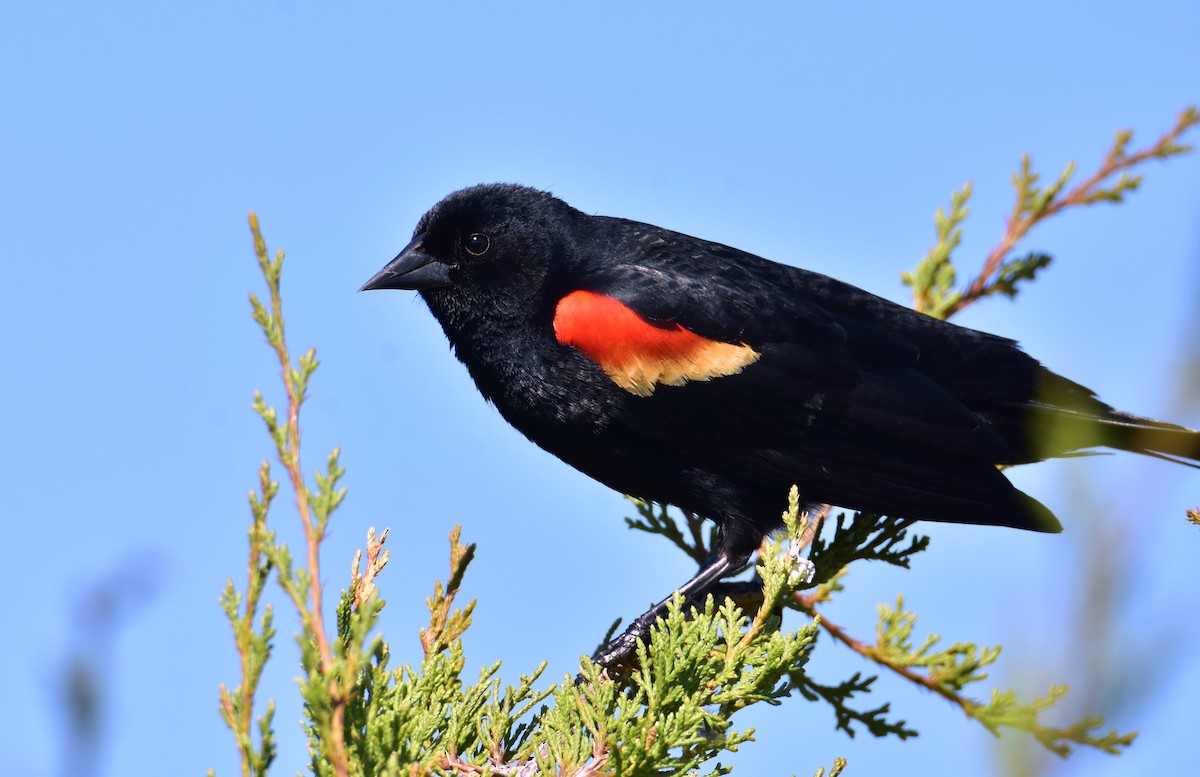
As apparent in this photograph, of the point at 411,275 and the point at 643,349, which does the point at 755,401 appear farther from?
the point at 411,275

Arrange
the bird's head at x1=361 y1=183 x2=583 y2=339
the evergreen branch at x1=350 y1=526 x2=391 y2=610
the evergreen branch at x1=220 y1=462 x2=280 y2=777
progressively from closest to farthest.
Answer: the evergreen branch at x1=220 y1=462 x2=280 y2=777 → the evergreen branch at x1=350 y1=526 x2=391 y2=610 → the bird's head at x1=361 y1=183 x2=583 y2=339

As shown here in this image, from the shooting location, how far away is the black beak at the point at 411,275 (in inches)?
149

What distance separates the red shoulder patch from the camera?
133 inches

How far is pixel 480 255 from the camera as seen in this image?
3.80 meters

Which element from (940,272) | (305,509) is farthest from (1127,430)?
(305,509)

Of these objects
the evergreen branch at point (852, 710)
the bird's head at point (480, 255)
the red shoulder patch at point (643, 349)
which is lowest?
the evergreen branch at point (852, 710)

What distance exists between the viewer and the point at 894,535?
326cm

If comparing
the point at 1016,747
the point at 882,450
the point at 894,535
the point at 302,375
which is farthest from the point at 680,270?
the point at 1016,747

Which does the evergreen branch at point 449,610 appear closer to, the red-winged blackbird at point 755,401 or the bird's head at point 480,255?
the red-winged blackbird at point 755,401

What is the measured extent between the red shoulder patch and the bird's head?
0.32 metres

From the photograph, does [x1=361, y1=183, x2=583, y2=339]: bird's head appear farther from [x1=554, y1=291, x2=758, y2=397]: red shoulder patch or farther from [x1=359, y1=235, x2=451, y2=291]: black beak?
[x1=554, y1=291, x2=758, y2=397]: red shoulder patch

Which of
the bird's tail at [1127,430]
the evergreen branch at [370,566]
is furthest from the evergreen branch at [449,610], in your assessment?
the bird's tail at [1127,430]

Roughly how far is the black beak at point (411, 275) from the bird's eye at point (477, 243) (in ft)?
0.34

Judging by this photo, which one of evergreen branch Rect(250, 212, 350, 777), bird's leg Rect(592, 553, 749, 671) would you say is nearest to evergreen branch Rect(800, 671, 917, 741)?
bird's leg Rect(592, 553, 749, 671)
